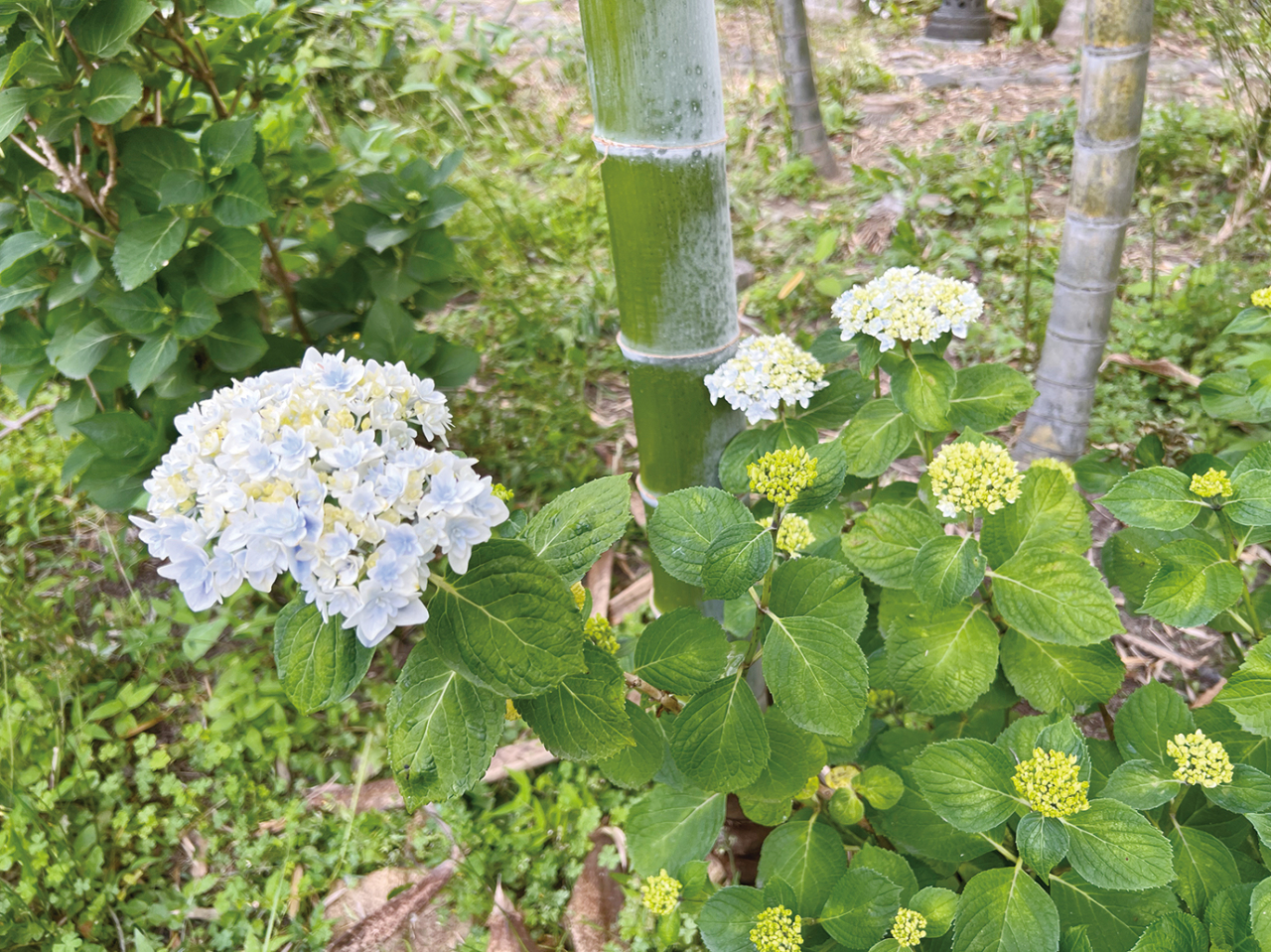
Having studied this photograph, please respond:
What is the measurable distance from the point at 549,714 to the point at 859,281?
2.20 meters

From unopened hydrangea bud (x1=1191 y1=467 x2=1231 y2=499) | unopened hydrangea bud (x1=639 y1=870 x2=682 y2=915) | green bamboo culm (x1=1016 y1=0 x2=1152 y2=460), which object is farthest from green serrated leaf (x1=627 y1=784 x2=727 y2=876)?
green bamboo culm (x1=1016 y1=0 x2=1152 y2=460)

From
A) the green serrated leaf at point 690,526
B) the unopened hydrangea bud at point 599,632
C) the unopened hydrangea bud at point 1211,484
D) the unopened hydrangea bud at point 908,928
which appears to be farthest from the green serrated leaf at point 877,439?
the unopened hydrangea bud at point 908,928

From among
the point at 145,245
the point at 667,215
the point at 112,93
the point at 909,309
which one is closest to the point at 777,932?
the point at 909,309

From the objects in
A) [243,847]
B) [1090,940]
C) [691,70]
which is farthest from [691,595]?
[243,847]

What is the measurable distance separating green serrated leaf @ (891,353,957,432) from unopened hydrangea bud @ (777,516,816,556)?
238 mm

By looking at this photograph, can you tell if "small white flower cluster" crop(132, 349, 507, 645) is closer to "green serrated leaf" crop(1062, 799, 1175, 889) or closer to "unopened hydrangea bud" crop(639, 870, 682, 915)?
"unopened hydrangea bud" crop(639, 870, 682, 915)

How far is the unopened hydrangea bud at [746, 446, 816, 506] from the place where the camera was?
1.00 meters

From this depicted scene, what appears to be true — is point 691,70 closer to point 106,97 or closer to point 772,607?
point 772,607

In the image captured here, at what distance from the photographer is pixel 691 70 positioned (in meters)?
1.13

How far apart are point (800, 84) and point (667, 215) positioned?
2448 mm

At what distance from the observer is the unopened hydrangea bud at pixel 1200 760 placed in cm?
92

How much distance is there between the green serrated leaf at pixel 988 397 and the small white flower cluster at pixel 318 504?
2.62 feet

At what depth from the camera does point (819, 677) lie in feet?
3.24

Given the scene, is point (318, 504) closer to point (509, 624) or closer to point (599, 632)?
point (509, 624)
